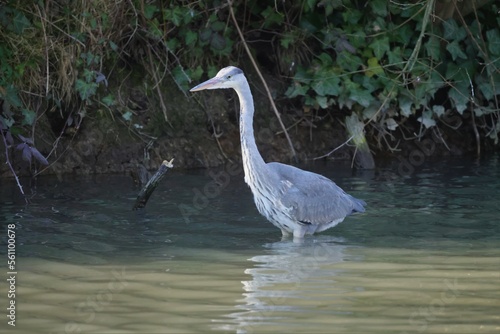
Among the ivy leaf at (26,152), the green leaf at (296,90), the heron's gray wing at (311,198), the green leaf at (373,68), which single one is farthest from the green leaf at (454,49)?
the ivy leaf at (26,152)

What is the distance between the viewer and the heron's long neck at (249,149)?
7.47m

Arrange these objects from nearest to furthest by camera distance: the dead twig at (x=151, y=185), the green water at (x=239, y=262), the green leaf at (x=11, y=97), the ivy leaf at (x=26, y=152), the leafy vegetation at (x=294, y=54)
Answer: the green water at (x=239, y=262), the dead twig at (x=151, y=185), the ivy leaf at (x=26, y=152), the green leaf at (x=11, y=97), the leafy vegetation at (x=294, y=54)

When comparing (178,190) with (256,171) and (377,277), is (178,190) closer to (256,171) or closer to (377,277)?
(256,171)

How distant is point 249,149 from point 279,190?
16.5 inches

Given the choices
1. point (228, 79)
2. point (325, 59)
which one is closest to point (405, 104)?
point (325, 59)

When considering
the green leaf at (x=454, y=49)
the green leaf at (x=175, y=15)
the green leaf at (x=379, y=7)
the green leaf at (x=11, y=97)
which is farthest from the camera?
the green leaf at (x=454, y=49)

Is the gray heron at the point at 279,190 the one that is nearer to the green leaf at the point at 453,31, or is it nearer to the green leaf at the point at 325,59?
the green leaf at the point at 325,59

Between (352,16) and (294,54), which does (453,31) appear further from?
(294,54)

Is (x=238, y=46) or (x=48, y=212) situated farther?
(x=238, y=46)

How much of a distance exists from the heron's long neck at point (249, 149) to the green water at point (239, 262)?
1.52 ft

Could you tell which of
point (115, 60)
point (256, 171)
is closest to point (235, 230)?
point (256, 171)

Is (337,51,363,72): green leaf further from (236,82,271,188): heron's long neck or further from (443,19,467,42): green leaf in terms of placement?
(236,82,271,188): heron's long neck

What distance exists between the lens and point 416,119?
37.5ft

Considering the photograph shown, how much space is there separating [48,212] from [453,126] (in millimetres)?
5653
